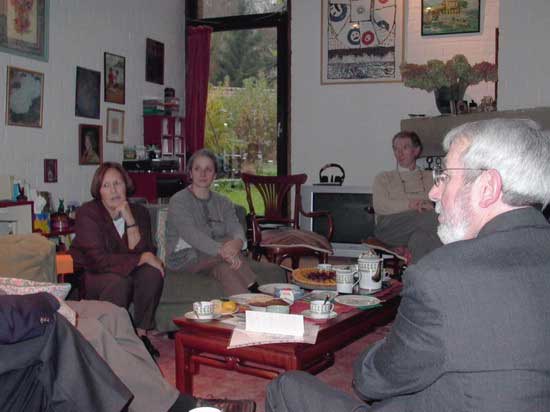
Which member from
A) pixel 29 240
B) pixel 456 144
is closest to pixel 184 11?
pixel 29 240

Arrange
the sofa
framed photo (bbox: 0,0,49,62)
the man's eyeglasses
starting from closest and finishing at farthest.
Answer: the man's eyeglasses
the sofa
framed photo (bbox: 0,0,49,62)

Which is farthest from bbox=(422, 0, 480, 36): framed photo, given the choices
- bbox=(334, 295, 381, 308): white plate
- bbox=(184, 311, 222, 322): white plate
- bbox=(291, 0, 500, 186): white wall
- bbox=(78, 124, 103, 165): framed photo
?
bbox=(184, 311, 222, 322): white plate

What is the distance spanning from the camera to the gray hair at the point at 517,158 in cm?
117

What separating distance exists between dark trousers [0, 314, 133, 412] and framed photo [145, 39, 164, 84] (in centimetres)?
489

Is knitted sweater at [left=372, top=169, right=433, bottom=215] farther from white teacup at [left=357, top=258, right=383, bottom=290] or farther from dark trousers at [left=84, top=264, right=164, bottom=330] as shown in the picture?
dark trousers at [left=84, top=264, right=164, bottom=330]

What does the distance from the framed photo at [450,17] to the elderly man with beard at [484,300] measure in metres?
5.00

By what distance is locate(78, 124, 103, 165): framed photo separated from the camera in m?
5.41

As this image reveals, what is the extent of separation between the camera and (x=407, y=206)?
14.5ft

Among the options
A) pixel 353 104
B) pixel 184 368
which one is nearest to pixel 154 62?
pixel 353 104

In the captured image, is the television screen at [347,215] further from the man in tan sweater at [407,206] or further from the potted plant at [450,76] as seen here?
the potted plant at [450,76]

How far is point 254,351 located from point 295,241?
2268 mm

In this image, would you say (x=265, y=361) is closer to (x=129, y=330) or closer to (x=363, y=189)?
(x=129, y=330)

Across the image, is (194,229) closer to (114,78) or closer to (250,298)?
(250,298)

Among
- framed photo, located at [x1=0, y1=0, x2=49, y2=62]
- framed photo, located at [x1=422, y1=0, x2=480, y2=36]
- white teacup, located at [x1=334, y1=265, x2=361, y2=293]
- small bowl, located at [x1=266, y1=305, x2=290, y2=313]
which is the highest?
framed photo, located at [x1=422, y1=0, x2=480, y2=36]
